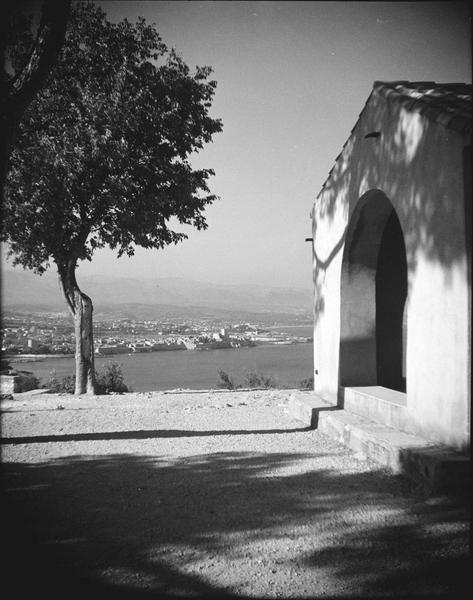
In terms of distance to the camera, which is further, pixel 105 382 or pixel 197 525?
pixel 105 382

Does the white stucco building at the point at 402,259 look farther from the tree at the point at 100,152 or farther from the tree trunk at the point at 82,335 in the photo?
the tree trunk at the point at 82,335

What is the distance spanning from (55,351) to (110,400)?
41.5 ft

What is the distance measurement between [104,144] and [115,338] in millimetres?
19577

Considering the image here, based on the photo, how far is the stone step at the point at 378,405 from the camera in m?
5.42

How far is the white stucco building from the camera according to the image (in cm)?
425

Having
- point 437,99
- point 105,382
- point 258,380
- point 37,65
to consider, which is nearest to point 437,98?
point 437,99

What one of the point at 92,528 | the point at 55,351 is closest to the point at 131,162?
the point at 92,528

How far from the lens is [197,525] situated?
11.6 ft

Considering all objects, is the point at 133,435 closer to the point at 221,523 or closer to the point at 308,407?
the point at 308,407

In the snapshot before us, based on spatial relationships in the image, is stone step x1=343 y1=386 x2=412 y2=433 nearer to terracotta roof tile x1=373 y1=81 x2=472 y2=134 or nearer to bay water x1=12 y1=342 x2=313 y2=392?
terracotta roof tile x1=373 y1=81 x2=472 y2=134

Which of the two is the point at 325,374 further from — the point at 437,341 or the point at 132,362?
the point at 132,362

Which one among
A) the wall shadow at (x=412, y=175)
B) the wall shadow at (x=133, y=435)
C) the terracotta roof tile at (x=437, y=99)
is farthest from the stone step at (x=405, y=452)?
the terracotta roof tile at (x=437, y=99)

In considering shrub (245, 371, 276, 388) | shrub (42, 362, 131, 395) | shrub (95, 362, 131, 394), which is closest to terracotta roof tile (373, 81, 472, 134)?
shrub (95, 362, 131, 394)

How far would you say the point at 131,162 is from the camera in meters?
11.3
